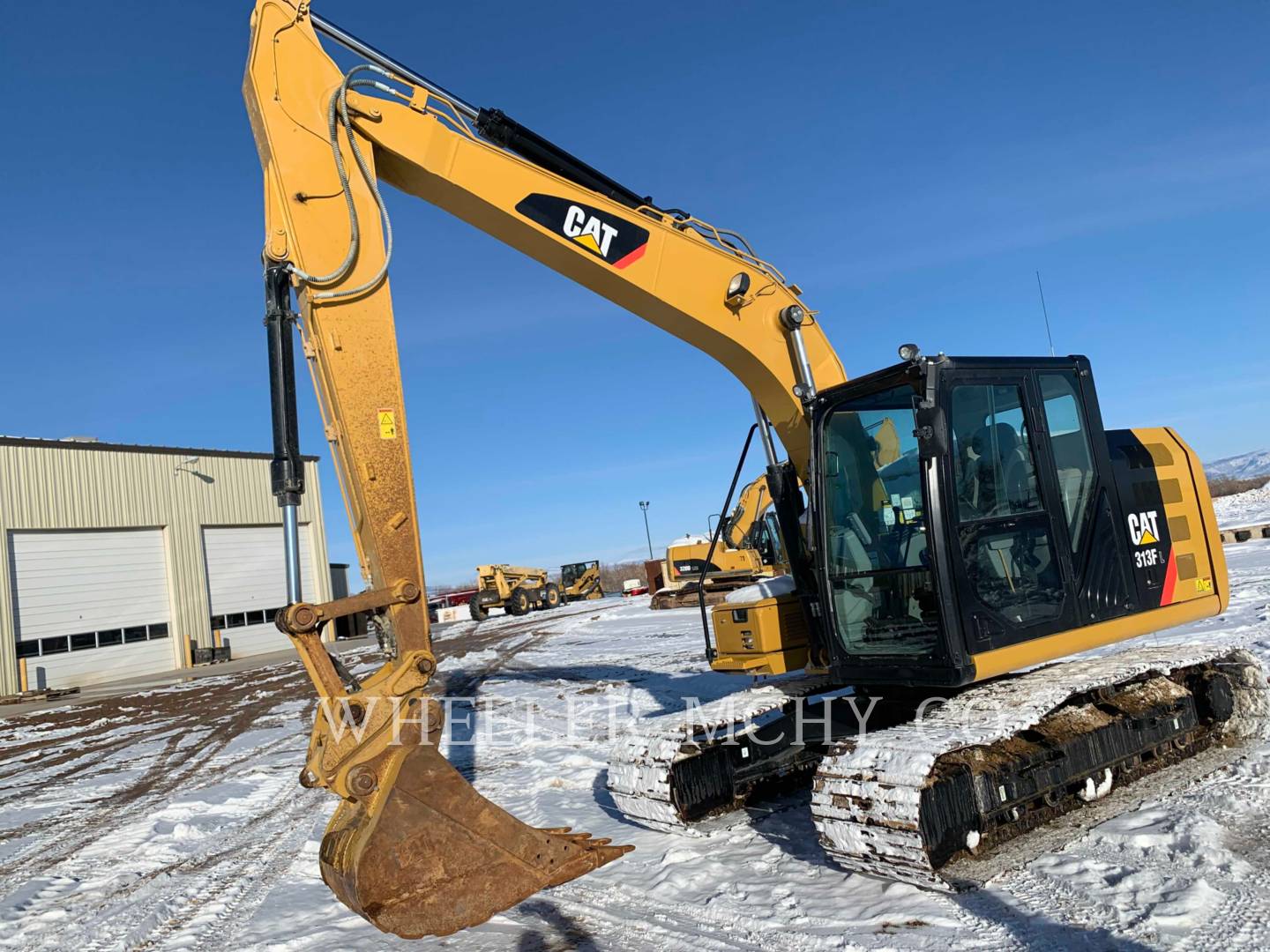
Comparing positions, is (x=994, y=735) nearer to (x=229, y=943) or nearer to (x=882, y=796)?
(x=882, y=796)

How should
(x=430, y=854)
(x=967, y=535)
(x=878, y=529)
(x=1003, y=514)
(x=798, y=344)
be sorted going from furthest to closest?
(x=798, y=344) → (x=878, y=529) → (x=1003, y=514) → (x=967, y=535) → (x=430, y=854)

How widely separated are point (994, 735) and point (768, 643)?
1.70 metres

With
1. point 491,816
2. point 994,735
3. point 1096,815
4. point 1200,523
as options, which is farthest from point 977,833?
point 1200,523

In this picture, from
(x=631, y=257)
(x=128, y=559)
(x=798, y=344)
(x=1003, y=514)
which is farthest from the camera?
(x=128, y=559)

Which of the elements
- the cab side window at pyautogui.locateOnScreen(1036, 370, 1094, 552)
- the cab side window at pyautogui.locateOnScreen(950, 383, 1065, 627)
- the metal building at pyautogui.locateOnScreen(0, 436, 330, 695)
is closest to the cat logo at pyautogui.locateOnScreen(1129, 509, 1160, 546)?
the cab side window at pyautogui.locateOnScreen(1036, 370, 1094, 552)

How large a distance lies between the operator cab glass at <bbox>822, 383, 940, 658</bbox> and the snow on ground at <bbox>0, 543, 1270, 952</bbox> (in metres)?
1.29

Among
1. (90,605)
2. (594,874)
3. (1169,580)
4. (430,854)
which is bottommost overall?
(594,874)

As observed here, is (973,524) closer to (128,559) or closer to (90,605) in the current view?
(90,605)

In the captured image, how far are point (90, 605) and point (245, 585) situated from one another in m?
5.12

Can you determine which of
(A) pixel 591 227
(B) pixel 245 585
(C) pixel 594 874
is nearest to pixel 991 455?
(A) pixel 591 227

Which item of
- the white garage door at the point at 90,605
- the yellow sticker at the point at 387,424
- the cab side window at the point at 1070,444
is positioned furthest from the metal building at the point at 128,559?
the cab side window at the point at 1070,444

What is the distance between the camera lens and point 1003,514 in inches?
206

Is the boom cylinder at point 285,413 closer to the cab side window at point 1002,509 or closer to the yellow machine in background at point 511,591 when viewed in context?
the cab side window at point 1002,509

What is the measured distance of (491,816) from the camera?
13.2ft
